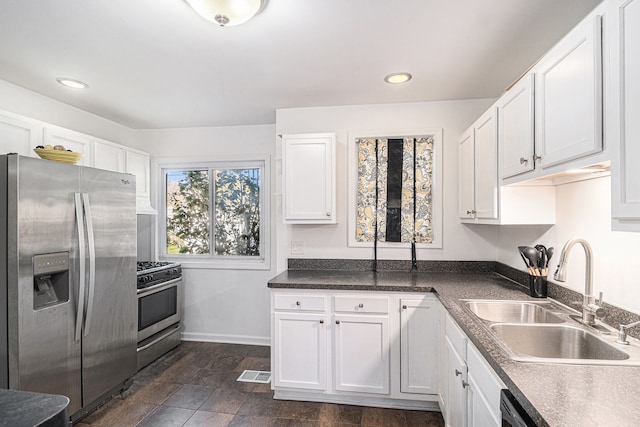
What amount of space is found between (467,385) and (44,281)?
99.2 inches

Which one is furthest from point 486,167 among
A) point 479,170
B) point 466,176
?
point 466,176

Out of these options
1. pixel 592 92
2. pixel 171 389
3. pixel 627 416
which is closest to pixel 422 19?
pixel 592 92

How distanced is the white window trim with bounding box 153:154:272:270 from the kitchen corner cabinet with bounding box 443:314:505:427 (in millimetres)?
2201

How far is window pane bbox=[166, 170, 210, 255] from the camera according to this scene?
3891 millimetres

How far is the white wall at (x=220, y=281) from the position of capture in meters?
3.70

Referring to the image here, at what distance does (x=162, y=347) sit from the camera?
3.31 meters

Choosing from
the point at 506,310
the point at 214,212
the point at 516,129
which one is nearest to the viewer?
the point at 516,129

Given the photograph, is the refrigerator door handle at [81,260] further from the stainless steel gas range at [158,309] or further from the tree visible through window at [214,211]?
the tree visible through window at [214,211]

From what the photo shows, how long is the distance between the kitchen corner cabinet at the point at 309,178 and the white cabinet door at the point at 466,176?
3.51ft

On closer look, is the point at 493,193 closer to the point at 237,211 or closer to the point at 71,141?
the point at 237,211

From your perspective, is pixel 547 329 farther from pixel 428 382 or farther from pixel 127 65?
pixel 127 65

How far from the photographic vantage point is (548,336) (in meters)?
1.56

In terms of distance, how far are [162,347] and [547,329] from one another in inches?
129

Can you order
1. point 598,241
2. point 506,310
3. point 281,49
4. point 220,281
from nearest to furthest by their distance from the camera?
point 598,241
point 506,310
point 281,49
point 220,281
